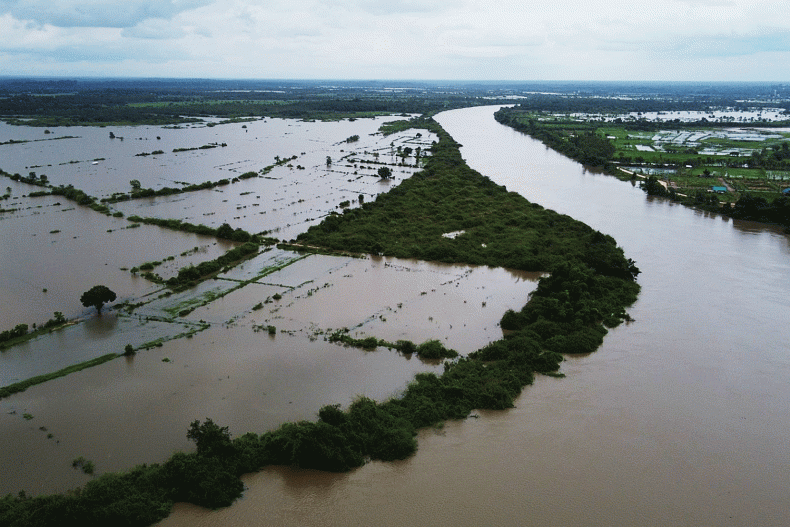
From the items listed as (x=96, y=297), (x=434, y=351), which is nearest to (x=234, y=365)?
(x=434, y=351)

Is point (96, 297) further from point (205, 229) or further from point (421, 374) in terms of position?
point (421, 374)

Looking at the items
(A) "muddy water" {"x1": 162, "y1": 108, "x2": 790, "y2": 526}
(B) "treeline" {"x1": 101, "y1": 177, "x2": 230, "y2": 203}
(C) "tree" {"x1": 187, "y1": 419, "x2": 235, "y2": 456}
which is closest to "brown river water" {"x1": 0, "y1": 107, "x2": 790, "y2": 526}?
(A) "muddy water" {"x1": 162, "y1": 108, "x2": 790, "y2": 526}

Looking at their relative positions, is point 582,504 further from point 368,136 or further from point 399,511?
point 368,136

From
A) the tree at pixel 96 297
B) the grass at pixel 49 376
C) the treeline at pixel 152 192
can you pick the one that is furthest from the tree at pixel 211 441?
the treeline at pixel 152 192

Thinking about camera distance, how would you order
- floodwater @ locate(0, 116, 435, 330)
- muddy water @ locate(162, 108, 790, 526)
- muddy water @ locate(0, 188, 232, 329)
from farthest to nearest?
floodwater @ locate(0, 116, 435, 330) < muddy water @ locate(0, 188, 232, 329) < muddy water @ locate(162, 108, 790, 526)

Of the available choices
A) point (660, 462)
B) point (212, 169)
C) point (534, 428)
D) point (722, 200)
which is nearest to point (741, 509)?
point (660, 462)

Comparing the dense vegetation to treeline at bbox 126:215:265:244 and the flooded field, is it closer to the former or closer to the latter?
the flooded field

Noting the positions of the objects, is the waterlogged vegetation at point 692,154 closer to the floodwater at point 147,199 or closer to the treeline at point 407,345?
the floodwater at point 147,199
